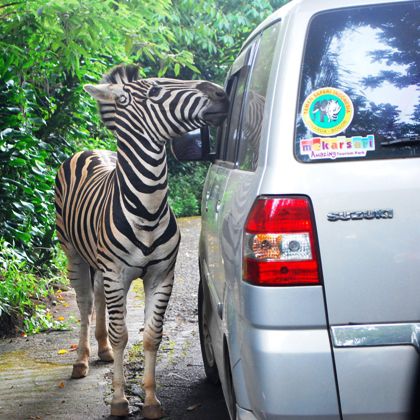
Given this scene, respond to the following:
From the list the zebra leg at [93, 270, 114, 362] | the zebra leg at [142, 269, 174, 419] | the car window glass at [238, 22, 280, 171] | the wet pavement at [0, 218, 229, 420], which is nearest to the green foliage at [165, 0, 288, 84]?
the wet pavement at [0, 218, 229, 420]

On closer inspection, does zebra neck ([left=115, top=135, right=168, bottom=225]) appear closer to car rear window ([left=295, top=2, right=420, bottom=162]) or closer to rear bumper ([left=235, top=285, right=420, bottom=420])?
car rear window ([left=295, top=2, right=420, bottom=162])

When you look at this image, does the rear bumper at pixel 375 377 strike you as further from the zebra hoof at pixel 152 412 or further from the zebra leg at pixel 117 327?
the zebra leg at pixel 117 327

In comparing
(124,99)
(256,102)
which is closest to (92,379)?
(124,99)

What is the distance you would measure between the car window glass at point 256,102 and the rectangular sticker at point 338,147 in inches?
12.4

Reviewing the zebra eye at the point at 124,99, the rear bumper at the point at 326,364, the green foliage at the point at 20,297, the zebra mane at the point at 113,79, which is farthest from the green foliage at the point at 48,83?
the rear bumper at the point at 326,364

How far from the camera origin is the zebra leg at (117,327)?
5.78 m

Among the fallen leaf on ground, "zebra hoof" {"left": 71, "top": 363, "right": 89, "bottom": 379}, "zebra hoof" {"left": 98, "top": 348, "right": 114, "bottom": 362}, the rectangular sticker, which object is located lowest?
the fallen leaf on ground

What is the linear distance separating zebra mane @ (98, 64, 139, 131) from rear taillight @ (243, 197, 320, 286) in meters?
2.86

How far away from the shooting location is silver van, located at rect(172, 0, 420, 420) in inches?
129

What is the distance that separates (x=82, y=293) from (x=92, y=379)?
0.84 metres

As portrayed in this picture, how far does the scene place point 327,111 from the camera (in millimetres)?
3434

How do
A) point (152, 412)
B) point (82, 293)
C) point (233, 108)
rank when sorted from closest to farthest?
point (233, 108) < point (152, 412) < point (82, 293)

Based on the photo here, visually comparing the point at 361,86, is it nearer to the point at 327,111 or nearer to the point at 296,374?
the point at 327,111

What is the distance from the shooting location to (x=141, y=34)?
8.77 metres
